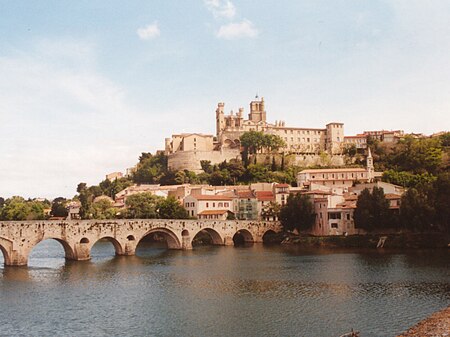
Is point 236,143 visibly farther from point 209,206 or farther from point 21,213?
point 21,213

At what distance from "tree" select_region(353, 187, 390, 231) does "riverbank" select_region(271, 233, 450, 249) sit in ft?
5.22

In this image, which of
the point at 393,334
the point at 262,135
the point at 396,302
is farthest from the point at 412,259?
the point at 262,135

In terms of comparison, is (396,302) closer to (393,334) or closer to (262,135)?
(393,334)

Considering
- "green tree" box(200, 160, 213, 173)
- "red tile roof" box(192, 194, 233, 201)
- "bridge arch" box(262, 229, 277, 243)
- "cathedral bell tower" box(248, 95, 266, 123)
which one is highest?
"cathedral bell tower" box(248, 95, 266, 123)

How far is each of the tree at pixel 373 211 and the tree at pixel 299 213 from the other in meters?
8.74

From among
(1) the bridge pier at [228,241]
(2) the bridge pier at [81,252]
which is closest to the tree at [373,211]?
(1) the bridge pier at [228,241]

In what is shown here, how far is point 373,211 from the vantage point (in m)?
69.0

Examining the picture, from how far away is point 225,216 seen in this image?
88.8 metres

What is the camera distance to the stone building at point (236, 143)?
127m

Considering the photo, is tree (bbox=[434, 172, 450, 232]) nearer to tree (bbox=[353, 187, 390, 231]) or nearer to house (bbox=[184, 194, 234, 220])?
tree (bbox=[353, 187, 390, 231])

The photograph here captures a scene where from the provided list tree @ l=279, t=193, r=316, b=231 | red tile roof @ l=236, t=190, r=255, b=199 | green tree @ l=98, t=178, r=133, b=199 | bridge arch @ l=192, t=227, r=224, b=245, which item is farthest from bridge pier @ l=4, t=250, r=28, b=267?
green tree @ l=98, t=178, r=133, b=199

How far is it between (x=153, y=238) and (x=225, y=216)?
13.7 meters

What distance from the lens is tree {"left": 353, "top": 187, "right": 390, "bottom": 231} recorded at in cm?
6862

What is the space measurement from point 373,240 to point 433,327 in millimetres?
43998
